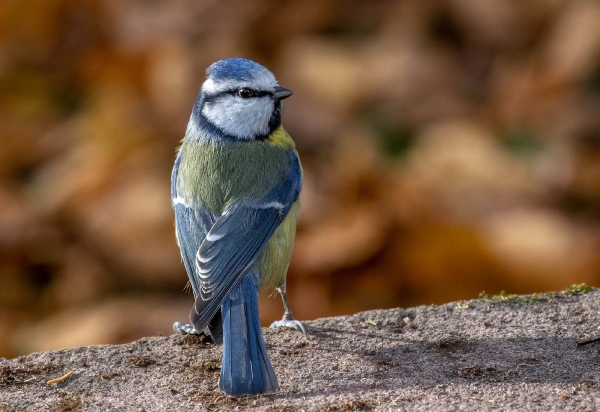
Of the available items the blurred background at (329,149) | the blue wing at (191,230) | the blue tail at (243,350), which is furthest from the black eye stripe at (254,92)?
the blurred background at (329,149)

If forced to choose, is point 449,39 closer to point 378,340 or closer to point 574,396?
point 378,340

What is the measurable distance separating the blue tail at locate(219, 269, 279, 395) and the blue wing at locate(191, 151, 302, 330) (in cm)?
4

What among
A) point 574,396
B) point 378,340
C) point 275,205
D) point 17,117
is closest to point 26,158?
point 17,117

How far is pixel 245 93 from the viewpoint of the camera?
2938 mm

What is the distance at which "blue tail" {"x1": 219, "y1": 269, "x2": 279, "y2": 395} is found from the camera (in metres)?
2.21

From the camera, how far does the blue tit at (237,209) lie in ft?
7.82

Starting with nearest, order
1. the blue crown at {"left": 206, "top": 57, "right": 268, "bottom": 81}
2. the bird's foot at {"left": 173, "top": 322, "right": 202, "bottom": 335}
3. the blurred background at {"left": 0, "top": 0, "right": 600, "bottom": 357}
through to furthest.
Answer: the bird's foot at {"left": 173, "top": 322, "right": 202, "bottom": 335}, the blue crown at {"left": 206, "top": 57, "right": 268, "bottom": 81}, the blurred background at {"left": 0, "top": 0, "right": 600, "bottom": 357}

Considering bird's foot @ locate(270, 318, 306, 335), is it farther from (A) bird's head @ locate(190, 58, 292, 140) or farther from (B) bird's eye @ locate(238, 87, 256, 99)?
(B) bird's eye @ locate(238, 87, 256, 99)

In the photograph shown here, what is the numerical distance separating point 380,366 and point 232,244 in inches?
21.6

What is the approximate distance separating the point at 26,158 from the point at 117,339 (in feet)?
6.22

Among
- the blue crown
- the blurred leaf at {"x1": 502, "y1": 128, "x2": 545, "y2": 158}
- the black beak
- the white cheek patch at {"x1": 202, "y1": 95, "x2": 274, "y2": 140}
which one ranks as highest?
the blurred leaf at {"x1": 502, "y1": 128, "x2": 545, "y2": 158}

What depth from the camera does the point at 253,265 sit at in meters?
2.66

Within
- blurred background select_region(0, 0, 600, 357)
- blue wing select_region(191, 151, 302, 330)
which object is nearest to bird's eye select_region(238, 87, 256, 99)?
blue wing select_region(191, 151, 302, 330)

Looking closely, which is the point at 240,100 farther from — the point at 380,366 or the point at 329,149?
the point at 329,149
